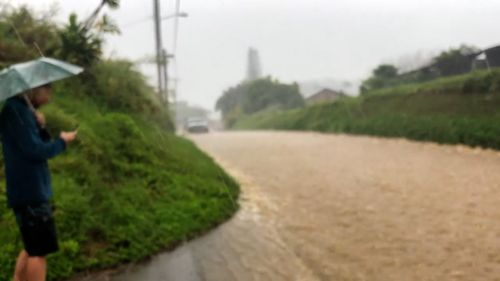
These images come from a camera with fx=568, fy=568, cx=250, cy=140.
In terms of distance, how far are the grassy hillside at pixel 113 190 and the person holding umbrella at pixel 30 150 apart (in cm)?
144

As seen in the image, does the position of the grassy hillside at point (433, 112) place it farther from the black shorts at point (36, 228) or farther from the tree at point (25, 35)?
the black shorts at point (36, 228)

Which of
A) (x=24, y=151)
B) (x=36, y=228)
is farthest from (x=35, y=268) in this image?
(x=24, y=151)

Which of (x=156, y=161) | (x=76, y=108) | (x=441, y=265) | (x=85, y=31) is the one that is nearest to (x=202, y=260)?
(x=441, y=265)

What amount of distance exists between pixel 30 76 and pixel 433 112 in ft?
57.0

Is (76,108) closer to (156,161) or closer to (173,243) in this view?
(156,161)

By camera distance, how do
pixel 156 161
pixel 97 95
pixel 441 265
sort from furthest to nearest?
pixel 97 95, pixel 156 161, pixel 441 265

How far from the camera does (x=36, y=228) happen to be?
377cm

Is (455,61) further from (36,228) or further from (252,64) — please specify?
(252,64)

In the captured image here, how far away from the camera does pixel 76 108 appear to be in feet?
30.9

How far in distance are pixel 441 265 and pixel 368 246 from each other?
1.00m

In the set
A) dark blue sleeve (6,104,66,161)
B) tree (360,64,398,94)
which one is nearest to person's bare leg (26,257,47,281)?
dark blue sleeve (6,104,66,161)

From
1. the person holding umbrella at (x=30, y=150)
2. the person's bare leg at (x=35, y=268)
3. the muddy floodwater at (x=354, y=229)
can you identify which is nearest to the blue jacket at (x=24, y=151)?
the person holding umbrella at (x=30, y=150)

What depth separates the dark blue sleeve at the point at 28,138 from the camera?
11.8 ft

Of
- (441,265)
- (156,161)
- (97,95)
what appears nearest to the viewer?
(441,265)
